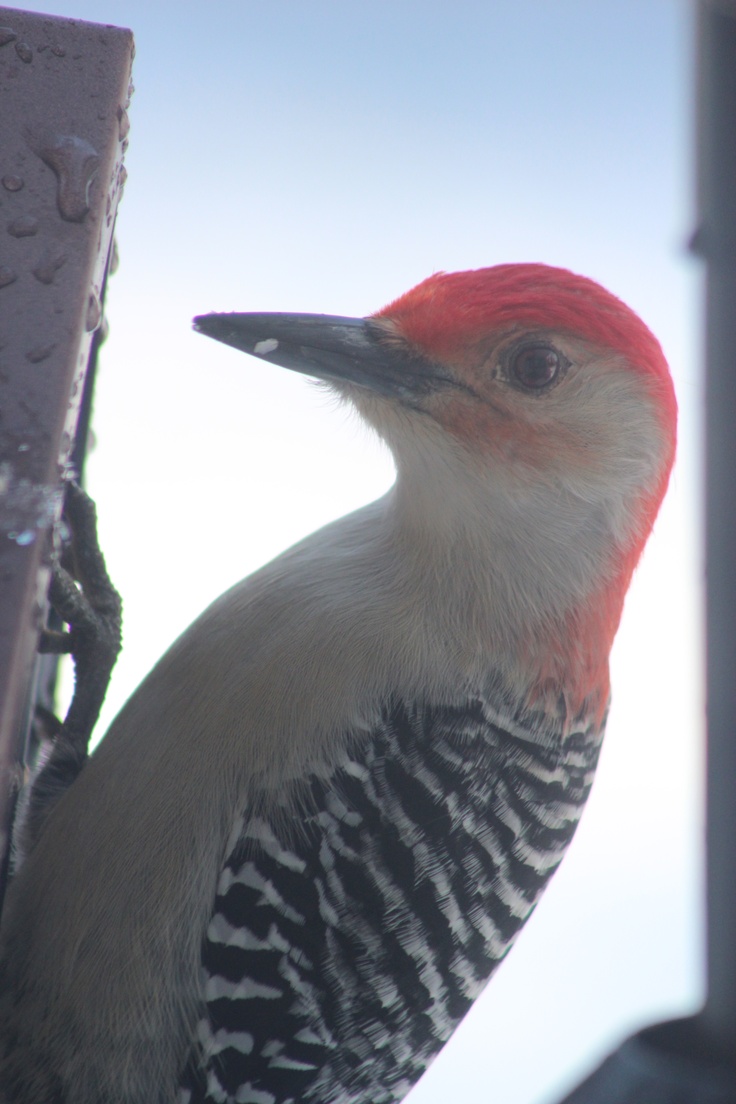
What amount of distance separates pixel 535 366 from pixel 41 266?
110 centimetres

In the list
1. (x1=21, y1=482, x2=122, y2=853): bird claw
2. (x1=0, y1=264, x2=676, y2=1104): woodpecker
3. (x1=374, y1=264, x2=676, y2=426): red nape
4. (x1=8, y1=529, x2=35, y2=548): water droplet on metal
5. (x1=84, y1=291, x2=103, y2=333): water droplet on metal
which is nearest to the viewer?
(x1=8, y1=529, x2=35, y2=548): water droplet on metal

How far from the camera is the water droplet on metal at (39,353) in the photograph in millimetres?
1225

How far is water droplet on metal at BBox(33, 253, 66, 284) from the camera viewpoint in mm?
1267

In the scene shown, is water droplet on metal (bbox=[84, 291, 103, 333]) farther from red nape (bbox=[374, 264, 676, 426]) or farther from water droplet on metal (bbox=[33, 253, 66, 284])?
red nape (bbox=[374, 264, 676, 426])

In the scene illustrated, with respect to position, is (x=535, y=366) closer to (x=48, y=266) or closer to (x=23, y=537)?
(x=48, y=266)

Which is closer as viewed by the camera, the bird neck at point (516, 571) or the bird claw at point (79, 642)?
the bird claw at point (79, 642)

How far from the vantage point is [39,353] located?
1.23 meters

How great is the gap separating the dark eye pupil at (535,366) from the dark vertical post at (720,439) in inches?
12.0

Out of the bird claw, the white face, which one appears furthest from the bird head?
the bird claw

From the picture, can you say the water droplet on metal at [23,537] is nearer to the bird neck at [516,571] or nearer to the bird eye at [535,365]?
the bird neck at [516,571]

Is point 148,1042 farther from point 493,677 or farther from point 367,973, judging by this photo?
point 493,677

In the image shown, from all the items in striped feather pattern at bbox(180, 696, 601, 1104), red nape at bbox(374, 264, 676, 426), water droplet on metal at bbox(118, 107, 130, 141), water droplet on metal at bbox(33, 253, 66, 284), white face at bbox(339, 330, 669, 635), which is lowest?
striped feather pattern at bbox(180, 696, 601, 1104)

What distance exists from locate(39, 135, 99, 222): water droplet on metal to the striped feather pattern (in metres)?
0.99

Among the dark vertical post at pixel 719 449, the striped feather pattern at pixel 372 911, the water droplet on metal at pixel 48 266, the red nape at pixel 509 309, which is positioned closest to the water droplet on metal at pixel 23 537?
the water droplet on metal at pixel 48 266
